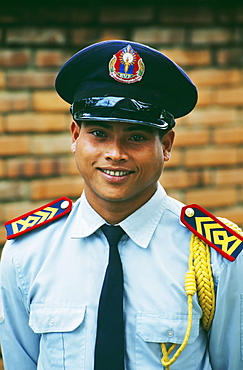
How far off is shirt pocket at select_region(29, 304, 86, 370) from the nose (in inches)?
20.0

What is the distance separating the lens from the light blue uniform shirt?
Answer: 1.63 metres

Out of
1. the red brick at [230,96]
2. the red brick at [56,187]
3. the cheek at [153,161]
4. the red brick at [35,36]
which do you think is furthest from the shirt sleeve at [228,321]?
the red brick at [35,36]

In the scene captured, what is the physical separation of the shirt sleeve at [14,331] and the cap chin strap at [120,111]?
584 millimetres

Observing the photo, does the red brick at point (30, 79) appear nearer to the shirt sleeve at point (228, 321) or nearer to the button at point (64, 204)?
the button at point (64, 204)

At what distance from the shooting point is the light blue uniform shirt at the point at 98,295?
163cm

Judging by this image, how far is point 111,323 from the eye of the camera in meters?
1.60

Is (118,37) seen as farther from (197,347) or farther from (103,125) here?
(197,347)

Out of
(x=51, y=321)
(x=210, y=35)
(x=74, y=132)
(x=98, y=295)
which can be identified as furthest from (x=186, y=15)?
(x=51, y=321)

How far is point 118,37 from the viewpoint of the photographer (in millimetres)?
2633

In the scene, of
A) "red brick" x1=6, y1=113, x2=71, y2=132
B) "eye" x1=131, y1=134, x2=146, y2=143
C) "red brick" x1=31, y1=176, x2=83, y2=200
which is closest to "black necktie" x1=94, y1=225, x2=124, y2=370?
"eye" x1=131, y1=134, x2=146, y2=143

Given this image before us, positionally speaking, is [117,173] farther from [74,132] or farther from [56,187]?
[56,187]

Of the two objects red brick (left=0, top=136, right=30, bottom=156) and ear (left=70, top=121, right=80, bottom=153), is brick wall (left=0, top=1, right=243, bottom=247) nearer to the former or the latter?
red brick (left=0, top=136, right=30, bottom=156)

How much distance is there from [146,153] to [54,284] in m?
0.55

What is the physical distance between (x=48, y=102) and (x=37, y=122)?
4.8 inches
